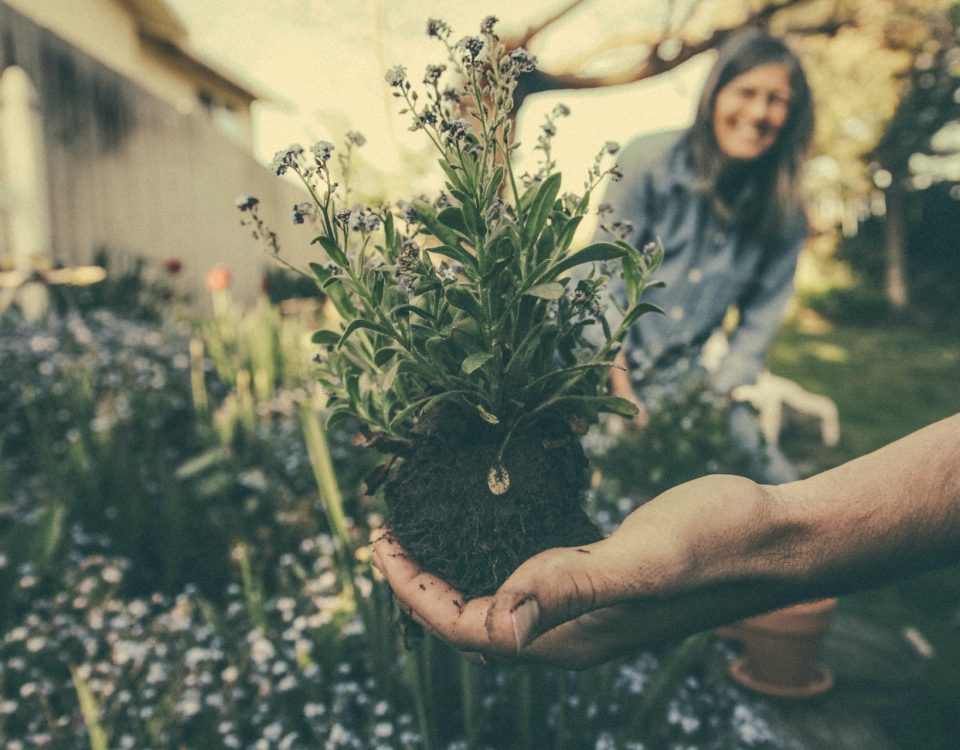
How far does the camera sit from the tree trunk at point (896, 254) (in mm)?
12430

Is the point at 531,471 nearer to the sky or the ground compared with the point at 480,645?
nearer to the sky

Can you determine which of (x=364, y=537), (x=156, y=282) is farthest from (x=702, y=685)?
(x=156, y=282)

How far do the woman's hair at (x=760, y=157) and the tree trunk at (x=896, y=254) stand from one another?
11.7m

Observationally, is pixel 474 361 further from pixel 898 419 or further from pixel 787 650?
pixel 898 419

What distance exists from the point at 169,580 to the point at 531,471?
5.69 ft

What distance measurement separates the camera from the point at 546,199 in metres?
0.96

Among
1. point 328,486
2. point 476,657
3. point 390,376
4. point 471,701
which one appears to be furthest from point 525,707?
point 390,376

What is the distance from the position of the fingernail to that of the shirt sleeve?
87.9 inches

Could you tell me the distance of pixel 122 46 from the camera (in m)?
11.4

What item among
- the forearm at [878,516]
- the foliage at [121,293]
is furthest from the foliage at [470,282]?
the foliage at [121,293]

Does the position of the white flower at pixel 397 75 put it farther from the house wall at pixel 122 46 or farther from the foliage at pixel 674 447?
the house wall at pixel 122 46

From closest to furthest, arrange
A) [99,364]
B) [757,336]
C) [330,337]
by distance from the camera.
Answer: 1. [330,337]
2. [757,336]
3. [99,364]

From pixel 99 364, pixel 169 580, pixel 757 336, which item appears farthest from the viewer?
pixel 99 364

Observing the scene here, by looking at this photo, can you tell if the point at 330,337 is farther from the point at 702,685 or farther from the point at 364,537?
the point at 702,685
